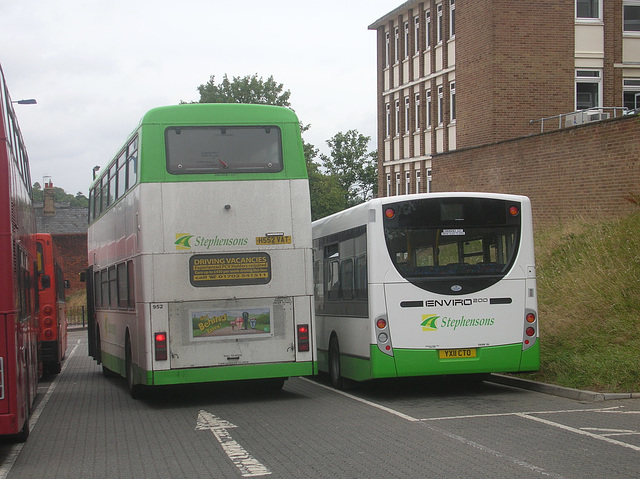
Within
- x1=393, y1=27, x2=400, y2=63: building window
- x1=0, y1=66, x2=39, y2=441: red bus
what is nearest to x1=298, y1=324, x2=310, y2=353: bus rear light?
x1=0, y1=66, x2=39, y2=441: red bus

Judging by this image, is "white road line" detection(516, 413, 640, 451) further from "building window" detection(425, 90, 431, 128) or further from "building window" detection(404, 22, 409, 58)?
"building window" detection(404, 22, 409, 58)

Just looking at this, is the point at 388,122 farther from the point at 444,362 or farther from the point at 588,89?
the point at 444,362

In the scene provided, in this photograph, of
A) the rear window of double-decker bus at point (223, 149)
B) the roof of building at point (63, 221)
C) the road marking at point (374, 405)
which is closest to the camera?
the road marking at point (374, 405)

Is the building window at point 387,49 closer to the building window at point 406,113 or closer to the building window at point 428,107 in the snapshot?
the building window at point 406,113

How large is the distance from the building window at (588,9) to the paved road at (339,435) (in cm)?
2207

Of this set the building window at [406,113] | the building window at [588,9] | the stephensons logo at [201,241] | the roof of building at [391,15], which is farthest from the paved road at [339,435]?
the roof of building at [391,15]

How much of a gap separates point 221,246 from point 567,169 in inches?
510

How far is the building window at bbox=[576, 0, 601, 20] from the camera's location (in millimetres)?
34156

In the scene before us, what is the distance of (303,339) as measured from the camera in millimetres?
14164

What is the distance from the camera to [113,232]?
1752 cm

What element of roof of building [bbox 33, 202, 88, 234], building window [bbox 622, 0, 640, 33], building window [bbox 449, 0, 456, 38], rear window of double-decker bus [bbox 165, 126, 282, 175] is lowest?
rear window of double-decker bus [bbox 165, 126, 282, 175]

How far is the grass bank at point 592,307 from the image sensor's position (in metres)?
13.7

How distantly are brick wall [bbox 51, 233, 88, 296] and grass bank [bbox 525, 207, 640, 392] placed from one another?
5212 centimetres

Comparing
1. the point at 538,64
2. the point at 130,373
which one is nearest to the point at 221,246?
the point at 130,373
